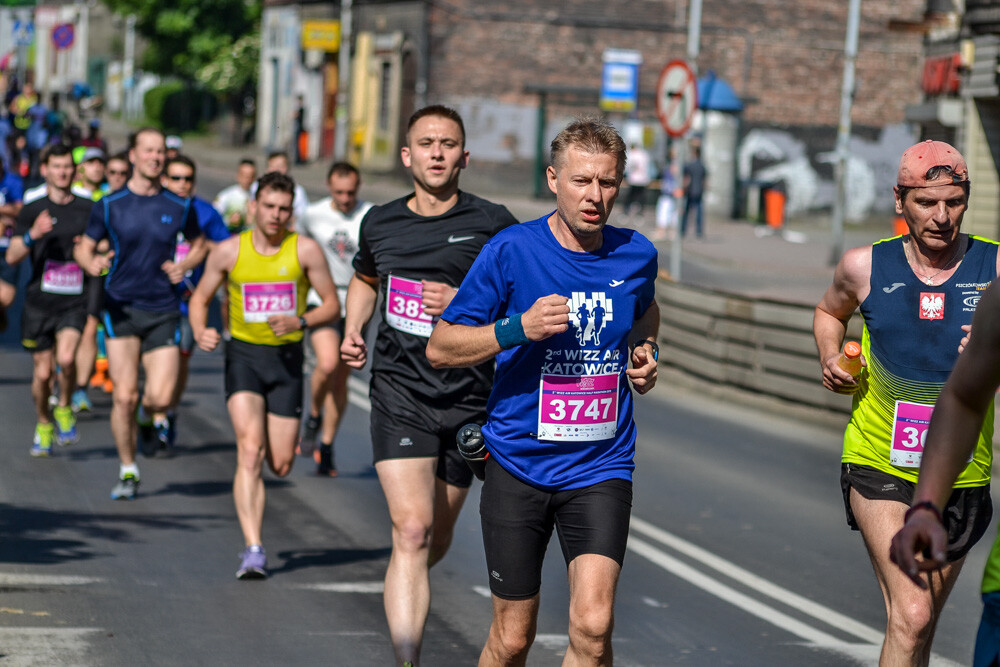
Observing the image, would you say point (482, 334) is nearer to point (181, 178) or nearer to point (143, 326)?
point (143, 326)

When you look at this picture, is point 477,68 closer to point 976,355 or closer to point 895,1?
point 895,1

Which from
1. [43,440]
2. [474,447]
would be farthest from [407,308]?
[43,440]

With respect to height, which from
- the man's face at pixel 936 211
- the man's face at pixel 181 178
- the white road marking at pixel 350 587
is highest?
the man's face at pixel 936 211

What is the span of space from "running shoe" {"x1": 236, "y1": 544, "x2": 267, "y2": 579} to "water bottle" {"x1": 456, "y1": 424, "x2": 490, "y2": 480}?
2.69 m

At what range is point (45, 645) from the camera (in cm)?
646

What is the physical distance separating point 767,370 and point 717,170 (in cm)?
2582

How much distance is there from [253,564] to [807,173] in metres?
38.0

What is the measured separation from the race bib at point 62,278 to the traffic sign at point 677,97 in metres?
10.2

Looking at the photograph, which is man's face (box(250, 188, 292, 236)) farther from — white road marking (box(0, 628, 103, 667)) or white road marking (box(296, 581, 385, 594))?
white road marking (box(0, 628, 103, 667))

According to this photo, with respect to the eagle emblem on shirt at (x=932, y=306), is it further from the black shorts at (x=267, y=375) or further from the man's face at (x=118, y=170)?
the man's face at (x=118, y=170)

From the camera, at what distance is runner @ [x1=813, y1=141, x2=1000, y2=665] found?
210 inches

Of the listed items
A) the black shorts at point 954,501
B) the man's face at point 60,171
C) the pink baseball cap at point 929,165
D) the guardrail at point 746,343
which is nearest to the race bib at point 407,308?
the black shorts at point 954,501

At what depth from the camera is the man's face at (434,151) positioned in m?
6.48

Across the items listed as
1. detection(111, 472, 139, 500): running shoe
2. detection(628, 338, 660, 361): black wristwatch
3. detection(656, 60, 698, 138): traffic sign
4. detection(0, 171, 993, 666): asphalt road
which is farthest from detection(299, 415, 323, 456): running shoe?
detection(656, 60, 698, 138): traffic sign
